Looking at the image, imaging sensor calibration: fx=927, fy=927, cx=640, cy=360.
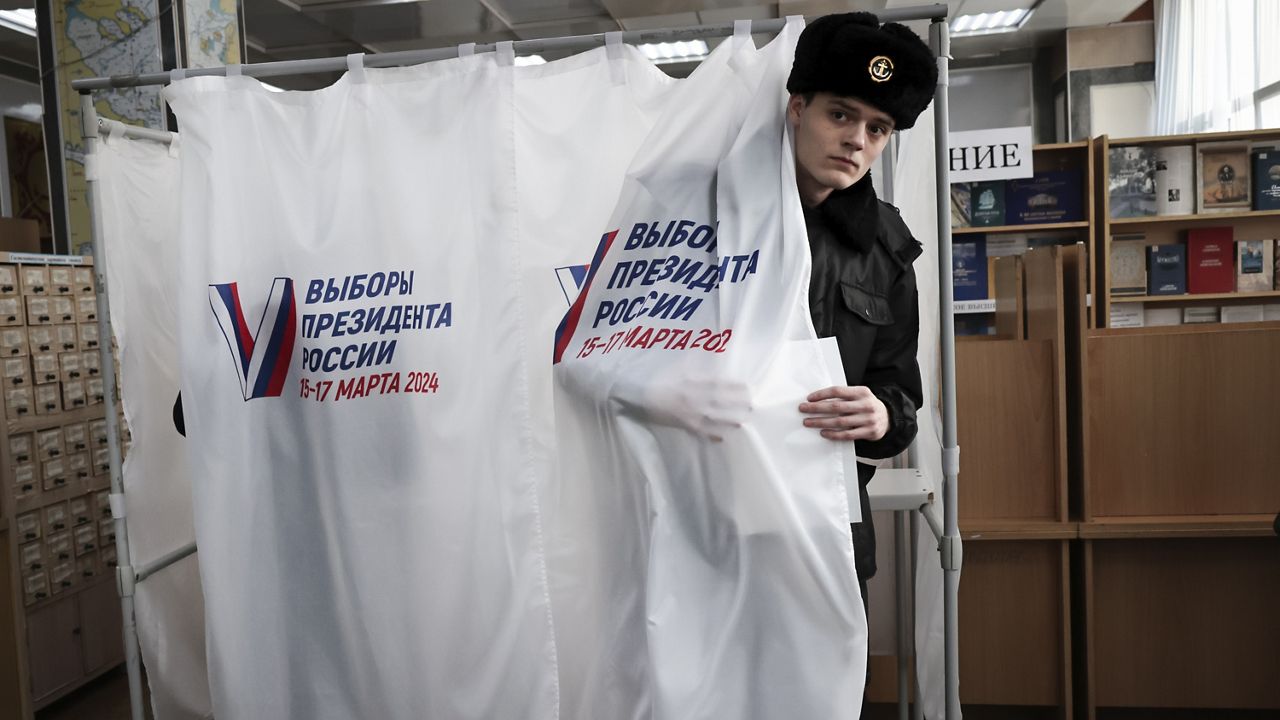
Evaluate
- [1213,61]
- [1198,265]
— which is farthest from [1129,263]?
[1213,61]

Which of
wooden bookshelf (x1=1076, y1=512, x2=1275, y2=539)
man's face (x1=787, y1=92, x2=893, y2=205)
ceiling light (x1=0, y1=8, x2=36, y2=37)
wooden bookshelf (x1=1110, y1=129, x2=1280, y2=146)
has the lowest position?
wooden bookshelf (x1=1076, y1=512, x2=1275, y2=539)

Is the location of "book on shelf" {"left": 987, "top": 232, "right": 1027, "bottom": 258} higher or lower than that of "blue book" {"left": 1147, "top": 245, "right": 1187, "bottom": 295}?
higher

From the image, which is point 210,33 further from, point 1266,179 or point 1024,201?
point 1266,179

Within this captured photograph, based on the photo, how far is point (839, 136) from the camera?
50.9 inches

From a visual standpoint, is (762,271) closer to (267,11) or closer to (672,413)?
(672,413)

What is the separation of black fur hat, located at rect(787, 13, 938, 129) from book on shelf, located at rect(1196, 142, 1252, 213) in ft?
15.2

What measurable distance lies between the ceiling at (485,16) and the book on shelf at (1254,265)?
7.24 feet

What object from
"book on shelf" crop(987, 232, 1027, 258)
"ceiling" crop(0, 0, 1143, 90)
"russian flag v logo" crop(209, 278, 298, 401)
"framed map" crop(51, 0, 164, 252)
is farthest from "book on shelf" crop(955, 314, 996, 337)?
"russian flag v logo" crop(209, 278, 298, 401)

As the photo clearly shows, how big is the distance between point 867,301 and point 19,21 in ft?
16.0

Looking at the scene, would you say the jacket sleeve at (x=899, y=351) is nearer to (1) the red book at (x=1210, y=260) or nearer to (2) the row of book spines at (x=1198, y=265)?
(2) the row of book spines at (x=1198, y=265)

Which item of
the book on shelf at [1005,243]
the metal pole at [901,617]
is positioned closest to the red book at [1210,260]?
the book on shelf at [1005,243]

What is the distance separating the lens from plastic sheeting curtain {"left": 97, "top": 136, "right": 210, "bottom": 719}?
2.06 metres

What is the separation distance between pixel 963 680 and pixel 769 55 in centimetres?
184

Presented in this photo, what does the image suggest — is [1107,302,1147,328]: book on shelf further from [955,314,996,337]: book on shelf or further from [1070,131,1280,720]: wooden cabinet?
[1070,131,1280,720]: wooden cabinet
